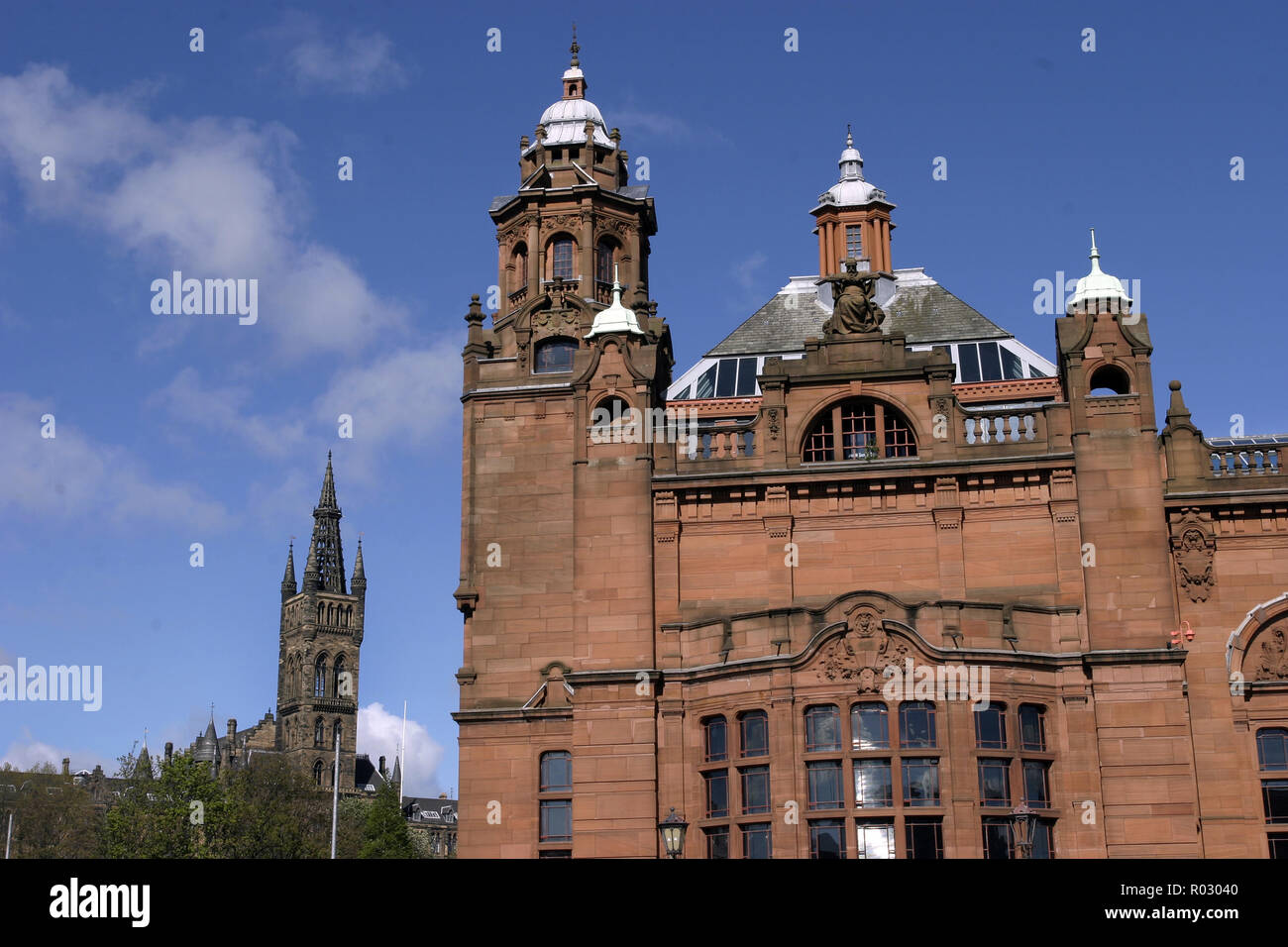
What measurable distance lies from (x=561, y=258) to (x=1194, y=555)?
2654 cm

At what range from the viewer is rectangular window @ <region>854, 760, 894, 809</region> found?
40.5 meters

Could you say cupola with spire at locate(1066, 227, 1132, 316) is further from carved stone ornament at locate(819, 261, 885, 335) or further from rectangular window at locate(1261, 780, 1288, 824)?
rectangular window at locate(1261, 780, 1288, 824)

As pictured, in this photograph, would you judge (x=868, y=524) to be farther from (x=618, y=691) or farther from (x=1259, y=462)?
(x=1259, y=462)

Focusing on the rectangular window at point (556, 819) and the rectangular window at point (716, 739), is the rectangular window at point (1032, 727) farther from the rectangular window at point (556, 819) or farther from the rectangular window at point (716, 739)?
the rectangular window at point (556, 819)

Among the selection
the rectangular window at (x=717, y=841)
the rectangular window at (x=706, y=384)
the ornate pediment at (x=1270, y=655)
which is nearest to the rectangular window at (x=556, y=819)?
the rectangular window at (x=717, y=841)

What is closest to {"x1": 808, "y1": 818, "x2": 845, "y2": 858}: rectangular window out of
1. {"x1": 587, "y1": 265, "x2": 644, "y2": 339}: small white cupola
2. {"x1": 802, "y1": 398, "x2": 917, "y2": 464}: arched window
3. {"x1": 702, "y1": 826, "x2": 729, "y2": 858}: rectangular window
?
{"x1": 702, "y1": 826, "x2": 729, "y2": 858}: rectangular window

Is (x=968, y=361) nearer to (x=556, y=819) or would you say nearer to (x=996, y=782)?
(x=996, y=782)

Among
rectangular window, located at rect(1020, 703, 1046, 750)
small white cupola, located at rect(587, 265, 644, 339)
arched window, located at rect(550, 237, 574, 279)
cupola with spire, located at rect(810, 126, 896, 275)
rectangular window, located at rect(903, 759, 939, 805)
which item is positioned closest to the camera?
rectangular window, located at rect(903, 759, 939, 805)

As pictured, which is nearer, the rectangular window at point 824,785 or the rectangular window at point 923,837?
the rectangular window at point 923,837

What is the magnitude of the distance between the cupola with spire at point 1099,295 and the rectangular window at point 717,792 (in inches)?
689

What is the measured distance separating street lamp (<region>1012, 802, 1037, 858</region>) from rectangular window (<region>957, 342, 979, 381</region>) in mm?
20851

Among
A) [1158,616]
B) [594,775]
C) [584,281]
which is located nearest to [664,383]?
[584,281]

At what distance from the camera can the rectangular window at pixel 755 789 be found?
41.9 metres

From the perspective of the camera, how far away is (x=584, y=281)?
57.8m
